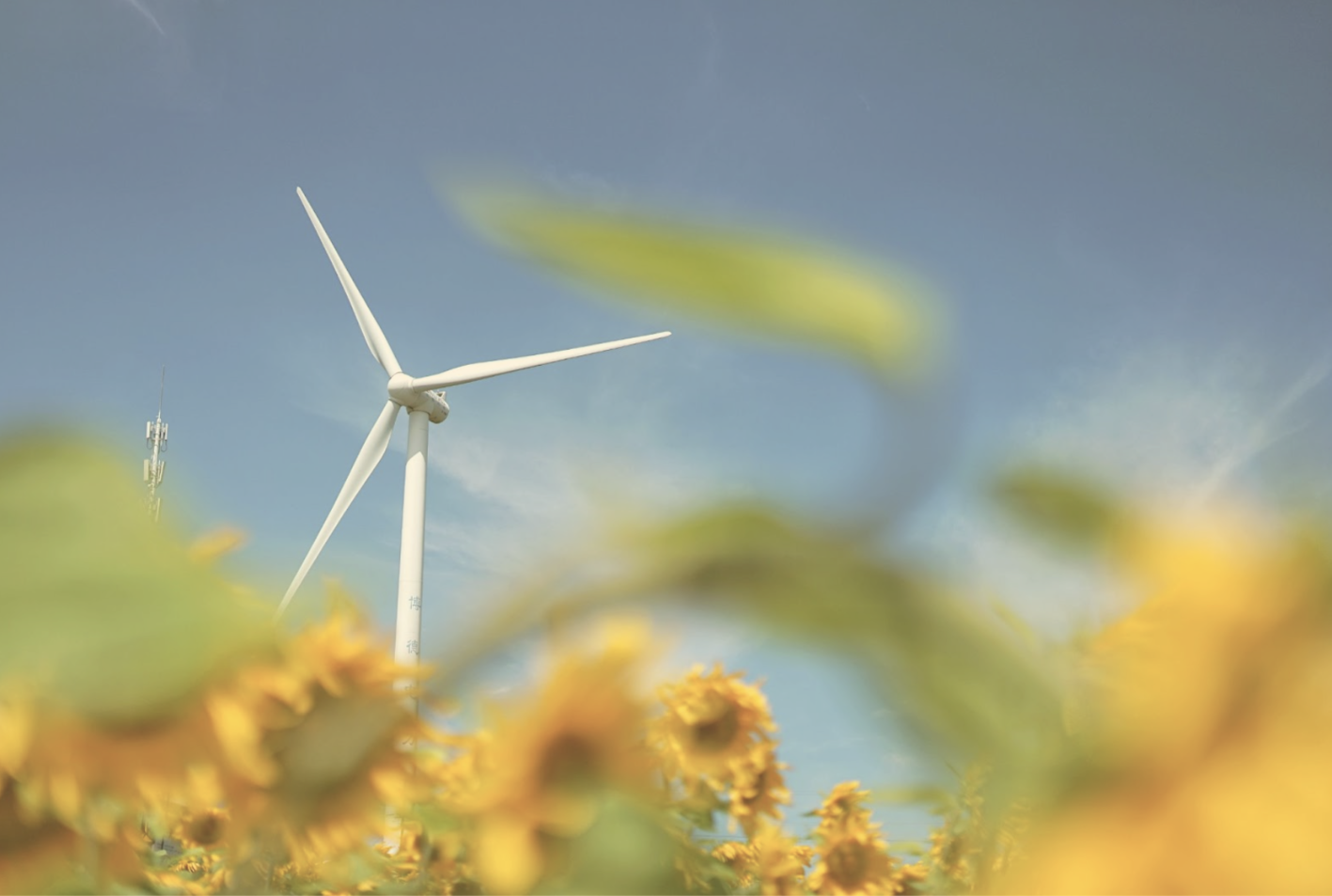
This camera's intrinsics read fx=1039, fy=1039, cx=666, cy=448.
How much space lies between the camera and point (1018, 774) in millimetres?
105

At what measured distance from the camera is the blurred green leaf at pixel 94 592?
5.4 inches

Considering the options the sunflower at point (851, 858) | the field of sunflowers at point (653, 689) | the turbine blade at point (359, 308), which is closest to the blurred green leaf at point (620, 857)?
the field of sunflowers at point (653, 689)

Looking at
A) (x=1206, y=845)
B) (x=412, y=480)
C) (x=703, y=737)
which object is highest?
(x=412, y=480)

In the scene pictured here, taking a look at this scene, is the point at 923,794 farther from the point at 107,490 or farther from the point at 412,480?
the point at 412,480

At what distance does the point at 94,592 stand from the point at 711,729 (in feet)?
1.21

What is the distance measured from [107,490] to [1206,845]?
5.6 inches

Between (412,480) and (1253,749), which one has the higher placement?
(412,480)

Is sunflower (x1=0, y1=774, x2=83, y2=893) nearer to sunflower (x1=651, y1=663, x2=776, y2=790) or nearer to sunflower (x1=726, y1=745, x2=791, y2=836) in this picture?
sunflower (x1=651, y1=663, x2=776, y2=790)

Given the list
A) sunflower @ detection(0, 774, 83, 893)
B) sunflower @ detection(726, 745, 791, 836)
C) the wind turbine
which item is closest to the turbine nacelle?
the wind turbine

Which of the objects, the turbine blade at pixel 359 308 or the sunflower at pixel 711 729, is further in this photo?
the turbine blade at pixel 359 308

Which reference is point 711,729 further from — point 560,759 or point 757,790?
point 560,759

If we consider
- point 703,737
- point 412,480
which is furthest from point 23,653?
point 412,480

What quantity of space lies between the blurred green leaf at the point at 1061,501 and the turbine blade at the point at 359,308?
3.37 meters

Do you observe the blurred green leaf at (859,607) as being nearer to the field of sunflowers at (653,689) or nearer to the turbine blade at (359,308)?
the field of sunflowers at (653,689)
